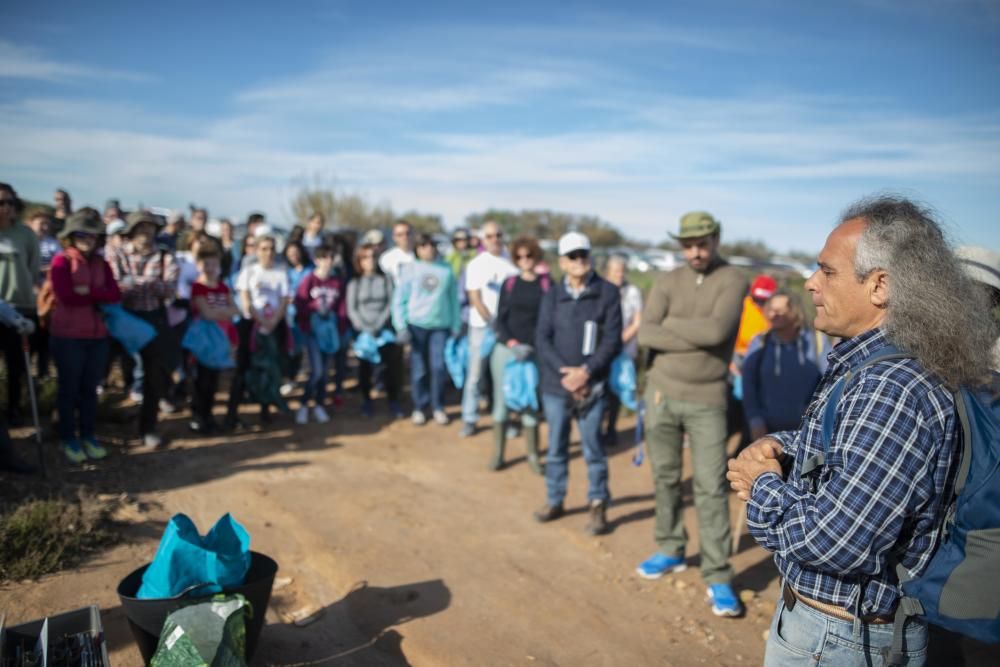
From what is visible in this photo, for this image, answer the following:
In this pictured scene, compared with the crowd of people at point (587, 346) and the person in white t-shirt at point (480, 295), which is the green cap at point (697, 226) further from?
the person in white t-shirt at point (480, 295)

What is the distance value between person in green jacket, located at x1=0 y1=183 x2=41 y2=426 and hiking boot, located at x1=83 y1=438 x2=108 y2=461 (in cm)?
114

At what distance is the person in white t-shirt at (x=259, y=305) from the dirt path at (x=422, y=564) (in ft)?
1.71

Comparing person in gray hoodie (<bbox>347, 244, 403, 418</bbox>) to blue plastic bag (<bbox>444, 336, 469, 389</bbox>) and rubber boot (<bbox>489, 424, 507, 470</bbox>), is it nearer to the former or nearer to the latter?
blue plastic bag (<bbox>444, 336, 469, 389</bbox>)

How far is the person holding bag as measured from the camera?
665cm

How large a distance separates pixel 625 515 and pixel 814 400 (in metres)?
4.07

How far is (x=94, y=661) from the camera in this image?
2.85 meters

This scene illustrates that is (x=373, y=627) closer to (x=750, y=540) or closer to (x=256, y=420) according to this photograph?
(x=750, y=540)

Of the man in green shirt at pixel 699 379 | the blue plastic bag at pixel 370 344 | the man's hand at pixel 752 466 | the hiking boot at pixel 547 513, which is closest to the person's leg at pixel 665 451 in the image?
the man in green shirt at pixel 699 379

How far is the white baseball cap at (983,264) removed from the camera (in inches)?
108

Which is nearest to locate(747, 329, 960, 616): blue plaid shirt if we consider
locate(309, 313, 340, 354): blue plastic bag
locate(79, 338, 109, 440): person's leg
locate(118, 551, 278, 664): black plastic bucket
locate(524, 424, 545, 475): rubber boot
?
locate(118, 551, 278, 664): black plastic bucket

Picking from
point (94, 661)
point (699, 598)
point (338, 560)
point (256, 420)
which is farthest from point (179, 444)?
point (699, 598)

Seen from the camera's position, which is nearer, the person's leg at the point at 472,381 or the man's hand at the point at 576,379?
the man's hand at the point at 576,379

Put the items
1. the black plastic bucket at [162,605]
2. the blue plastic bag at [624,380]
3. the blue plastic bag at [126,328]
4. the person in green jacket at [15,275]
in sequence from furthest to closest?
the blue plastic bag at [624,380] → the person in green jacket at [15,275] → the blue plastic bag at [126,328] → the black plastic bucket at [162,605]

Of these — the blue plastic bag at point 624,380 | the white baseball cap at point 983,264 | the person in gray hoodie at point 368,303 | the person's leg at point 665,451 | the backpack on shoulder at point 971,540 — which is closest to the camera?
the backpack on shoulder at point 971,540
